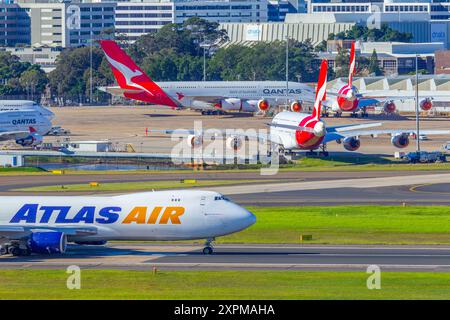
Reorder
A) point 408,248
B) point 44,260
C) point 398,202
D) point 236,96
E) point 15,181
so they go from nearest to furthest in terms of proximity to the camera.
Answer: point 44,260 → point 408,248 → point 398,202 → point 15,181 → point 236,96

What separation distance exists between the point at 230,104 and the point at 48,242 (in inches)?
4920

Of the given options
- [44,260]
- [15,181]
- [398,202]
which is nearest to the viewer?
[44,260]

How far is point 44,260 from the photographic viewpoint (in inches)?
2398

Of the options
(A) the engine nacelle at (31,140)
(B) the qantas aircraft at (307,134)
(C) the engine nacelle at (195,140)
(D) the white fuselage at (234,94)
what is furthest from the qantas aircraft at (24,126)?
(D) the white fuselage at (234,94)

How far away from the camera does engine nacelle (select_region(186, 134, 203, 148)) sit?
12975 centimetres

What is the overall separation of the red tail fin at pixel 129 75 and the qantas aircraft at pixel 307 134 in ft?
133

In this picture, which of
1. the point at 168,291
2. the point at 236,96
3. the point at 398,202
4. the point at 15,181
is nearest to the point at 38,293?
the point at 168,291

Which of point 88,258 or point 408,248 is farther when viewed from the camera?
point 408,248

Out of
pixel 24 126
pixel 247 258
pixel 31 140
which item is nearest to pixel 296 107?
pixel 24 126

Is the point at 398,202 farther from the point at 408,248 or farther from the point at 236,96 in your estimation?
the point at 236,96

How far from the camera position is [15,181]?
102812 mm

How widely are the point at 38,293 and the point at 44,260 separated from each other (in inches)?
438

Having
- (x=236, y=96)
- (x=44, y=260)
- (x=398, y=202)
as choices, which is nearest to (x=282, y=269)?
(x=44, y=260)

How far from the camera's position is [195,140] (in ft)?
427
